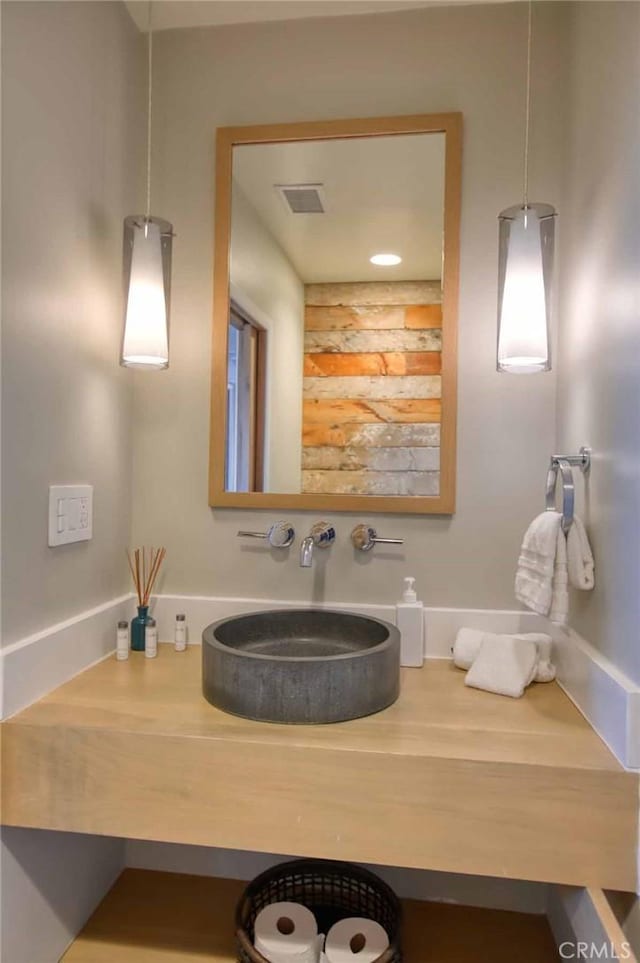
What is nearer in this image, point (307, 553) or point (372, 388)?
point (307, 553)

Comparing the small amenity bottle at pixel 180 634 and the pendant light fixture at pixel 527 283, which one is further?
the small amenity bottle at pixel 180 634

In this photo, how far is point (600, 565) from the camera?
110 cm

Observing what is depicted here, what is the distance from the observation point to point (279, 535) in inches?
57.8

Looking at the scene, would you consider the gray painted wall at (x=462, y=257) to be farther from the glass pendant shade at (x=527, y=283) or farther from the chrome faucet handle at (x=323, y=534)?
the glass pendant shade at (x=527, y=283)

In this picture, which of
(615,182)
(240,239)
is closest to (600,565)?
(615,182)

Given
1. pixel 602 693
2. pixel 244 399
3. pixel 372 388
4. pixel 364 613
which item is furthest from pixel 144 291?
pixel 602 693

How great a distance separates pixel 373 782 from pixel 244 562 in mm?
692

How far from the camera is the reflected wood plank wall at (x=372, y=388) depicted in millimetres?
1470

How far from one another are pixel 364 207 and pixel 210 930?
171 centimetres

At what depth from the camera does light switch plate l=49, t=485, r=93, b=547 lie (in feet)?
3.94

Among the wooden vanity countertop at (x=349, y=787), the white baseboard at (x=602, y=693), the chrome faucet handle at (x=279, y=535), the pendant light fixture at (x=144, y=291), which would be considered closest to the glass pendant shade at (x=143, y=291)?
the pendant light fixture at (x=144, y=291)

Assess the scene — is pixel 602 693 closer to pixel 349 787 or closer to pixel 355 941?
pixel 349 787

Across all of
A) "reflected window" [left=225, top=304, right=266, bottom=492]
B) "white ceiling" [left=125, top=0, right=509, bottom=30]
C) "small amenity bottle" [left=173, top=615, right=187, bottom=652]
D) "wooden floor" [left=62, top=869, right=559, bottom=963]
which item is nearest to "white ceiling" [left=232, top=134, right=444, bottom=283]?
"reflected window" [left=225, top=304, right=266, bottom=492]

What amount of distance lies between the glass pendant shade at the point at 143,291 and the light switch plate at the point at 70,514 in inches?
12.4
